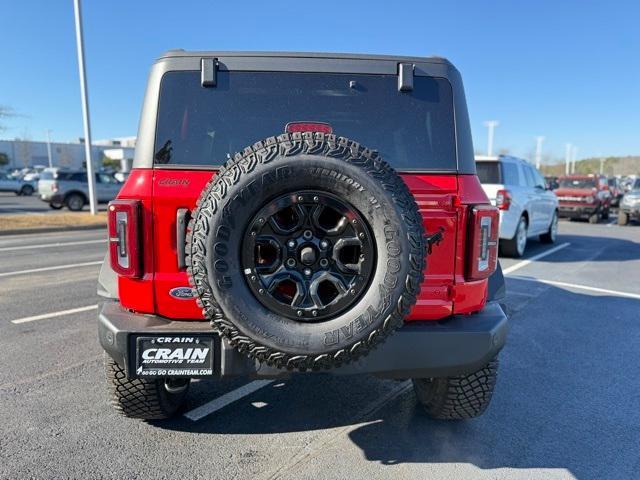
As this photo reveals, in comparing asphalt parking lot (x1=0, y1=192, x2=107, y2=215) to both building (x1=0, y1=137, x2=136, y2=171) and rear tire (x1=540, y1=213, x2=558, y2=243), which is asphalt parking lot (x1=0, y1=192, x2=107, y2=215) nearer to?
rear tire (x1=540, y1=213, x2=558, y2=243)

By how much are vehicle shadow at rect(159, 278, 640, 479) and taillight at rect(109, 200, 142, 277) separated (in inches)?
42.4

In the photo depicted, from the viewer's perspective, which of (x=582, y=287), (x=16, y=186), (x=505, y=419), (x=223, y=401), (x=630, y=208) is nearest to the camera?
(x=505, y=419)

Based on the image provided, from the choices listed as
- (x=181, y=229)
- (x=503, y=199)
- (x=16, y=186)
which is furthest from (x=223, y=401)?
(x=16, y=186)

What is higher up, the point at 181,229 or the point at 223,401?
the point at 181,229

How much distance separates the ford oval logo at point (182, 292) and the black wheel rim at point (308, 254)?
0.41m

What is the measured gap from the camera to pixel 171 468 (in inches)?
95.6

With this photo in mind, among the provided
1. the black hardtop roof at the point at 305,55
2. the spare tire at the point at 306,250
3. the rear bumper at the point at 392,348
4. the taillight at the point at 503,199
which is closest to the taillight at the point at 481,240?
the rear bumper at the point at 392,348

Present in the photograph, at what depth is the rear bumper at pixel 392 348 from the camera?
2.23 m

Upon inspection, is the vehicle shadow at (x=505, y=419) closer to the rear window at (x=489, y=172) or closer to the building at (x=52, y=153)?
the rear window at (x=489, y=172)

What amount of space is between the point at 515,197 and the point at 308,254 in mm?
7214

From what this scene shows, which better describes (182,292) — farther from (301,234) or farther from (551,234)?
(551,234)

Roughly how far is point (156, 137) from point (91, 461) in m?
1.70

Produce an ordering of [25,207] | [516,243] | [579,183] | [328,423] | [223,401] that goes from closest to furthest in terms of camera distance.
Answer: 1. [328,423]
2. [223,401]
3. [516,243]
4. [579,183]
5. [25,207]

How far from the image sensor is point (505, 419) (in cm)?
302
